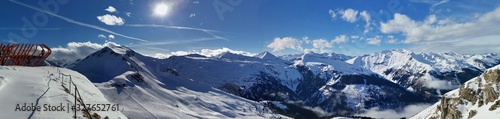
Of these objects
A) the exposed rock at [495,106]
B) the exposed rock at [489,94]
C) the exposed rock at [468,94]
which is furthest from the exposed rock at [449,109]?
the exposed rock at [495,106]

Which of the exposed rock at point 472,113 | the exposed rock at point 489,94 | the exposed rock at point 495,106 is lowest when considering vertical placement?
the exposed rock at point 472,113

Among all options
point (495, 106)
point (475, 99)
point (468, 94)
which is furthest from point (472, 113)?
point (495, 106)

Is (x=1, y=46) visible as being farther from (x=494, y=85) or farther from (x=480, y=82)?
(x=480, y=82)

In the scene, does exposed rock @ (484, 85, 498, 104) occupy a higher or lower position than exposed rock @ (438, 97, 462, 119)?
higher

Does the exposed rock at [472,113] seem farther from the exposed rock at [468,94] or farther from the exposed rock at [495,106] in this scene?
the exposed rock at [495,106]

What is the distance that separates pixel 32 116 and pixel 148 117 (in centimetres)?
14309

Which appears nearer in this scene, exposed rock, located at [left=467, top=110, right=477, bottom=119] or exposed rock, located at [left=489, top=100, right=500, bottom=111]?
exposed rock, located at [left=489, top=100, right=500, bottom=111]

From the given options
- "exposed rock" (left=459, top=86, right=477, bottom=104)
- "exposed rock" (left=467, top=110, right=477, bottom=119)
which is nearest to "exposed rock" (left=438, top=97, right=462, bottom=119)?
"exposed rock" (left=459, top=86, right=477, bottom=104)

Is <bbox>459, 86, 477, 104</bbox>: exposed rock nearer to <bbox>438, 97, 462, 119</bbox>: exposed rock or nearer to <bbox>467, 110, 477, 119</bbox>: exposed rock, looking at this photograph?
<bbox>438, 97, 462, 119</bbox>: exposed rock

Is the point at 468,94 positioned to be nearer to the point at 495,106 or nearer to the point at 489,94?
the point at 489,94

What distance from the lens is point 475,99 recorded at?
6821 inches

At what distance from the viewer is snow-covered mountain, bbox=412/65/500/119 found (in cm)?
15750

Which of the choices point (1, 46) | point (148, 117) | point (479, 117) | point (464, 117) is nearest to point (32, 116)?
point (1, 46)

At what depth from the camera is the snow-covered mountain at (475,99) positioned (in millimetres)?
157500
